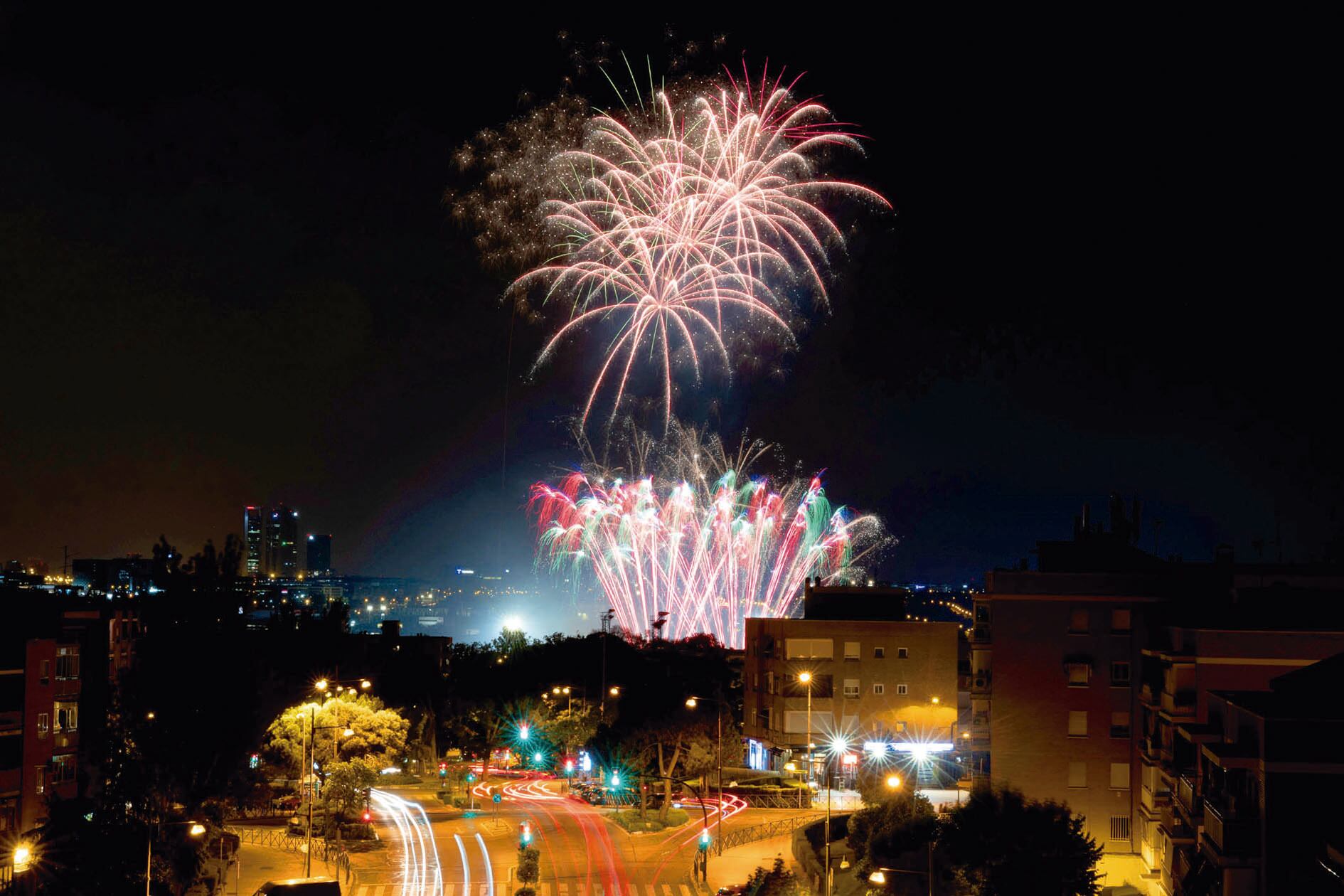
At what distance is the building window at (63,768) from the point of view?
147 feet

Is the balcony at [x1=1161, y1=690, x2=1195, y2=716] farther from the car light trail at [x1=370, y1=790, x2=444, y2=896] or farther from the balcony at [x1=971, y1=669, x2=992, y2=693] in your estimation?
the car light trail at [x1=370, y1=790, x2=444, y2=896]

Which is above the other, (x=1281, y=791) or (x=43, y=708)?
(x=1281, y=791)

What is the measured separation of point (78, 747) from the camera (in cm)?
4666

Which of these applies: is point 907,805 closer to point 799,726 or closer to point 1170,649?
point 1170,649

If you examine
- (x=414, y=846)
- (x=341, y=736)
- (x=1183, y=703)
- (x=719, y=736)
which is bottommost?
(x=414, y=846)

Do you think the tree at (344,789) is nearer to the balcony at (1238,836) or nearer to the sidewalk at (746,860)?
the sidewalk at (746,860)

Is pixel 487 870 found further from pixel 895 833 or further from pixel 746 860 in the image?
pixel 895 833

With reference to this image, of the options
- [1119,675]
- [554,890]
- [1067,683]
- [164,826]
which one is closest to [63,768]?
[164,826]

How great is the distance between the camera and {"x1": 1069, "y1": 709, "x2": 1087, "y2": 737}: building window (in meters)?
39.0

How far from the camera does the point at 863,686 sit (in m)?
56.9

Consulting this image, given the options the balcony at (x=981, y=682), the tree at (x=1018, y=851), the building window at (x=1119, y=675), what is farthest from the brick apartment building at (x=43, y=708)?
the building window at (x=1119, y=675)

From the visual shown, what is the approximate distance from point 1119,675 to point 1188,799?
7.76m

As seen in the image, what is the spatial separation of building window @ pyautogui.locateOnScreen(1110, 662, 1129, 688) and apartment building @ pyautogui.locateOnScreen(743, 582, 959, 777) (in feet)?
57.8

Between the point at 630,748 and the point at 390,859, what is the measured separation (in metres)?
13.0
